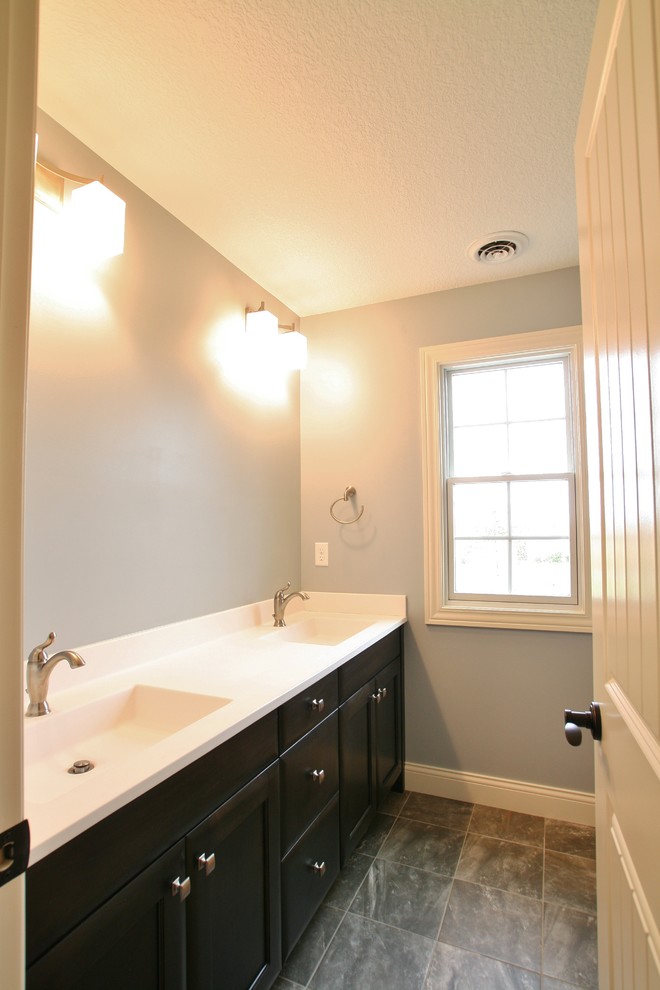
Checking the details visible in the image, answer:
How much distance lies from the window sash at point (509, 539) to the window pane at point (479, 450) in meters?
0.04

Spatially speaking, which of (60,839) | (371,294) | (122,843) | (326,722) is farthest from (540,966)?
(371,294)

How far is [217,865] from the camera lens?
1.11m

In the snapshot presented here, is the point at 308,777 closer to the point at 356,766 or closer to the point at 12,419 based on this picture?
the point at 356,766

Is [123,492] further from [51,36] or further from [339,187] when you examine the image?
[339,187]

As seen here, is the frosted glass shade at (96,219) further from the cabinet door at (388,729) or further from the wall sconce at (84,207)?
the cabinet door at (388,729)

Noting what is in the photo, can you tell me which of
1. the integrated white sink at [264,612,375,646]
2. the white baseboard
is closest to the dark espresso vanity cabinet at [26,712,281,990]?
the integrated white sink at [264,612,375,646]

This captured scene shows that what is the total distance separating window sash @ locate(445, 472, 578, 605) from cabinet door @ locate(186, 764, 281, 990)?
4.79 ft

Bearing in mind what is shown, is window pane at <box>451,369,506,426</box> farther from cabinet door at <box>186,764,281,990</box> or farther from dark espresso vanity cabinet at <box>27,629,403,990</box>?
cabinet door at <box>186,764,281,990</box>

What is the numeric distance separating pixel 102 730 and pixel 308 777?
611mm

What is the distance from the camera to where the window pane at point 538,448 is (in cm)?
239

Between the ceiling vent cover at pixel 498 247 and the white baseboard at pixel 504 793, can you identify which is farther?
the white baseboard at pixel 504 793

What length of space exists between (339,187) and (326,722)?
5.93 feet

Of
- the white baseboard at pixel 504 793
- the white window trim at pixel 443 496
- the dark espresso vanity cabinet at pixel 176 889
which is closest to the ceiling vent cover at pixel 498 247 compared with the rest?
the white window trim at pixel 443 496

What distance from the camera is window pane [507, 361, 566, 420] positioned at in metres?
2.41
